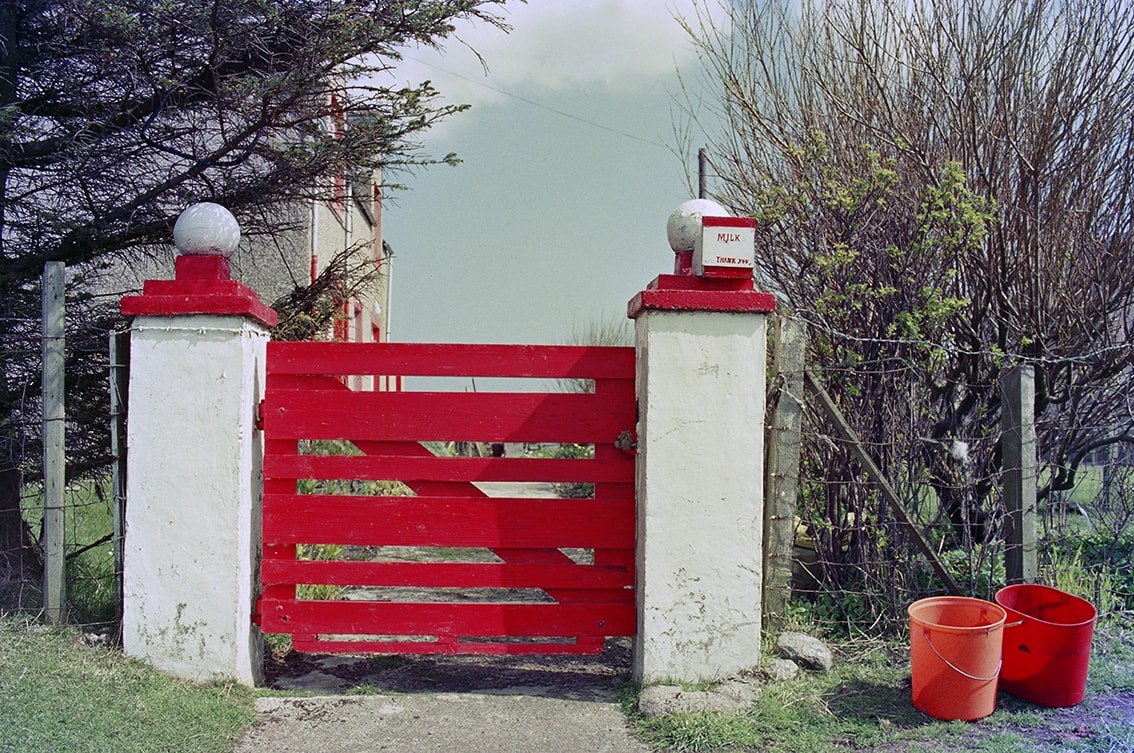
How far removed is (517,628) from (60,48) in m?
4.81

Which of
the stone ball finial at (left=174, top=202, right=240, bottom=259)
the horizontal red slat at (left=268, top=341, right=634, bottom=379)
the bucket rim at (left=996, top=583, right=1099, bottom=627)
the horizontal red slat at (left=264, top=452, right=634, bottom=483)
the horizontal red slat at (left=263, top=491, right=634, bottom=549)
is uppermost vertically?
the stone ball finial at (left=174, top=202, right=240, bottom=259)

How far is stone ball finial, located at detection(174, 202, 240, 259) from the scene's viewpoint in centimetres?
439

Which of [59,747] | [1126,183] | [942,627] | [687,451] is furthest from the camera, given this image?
[1126,183]

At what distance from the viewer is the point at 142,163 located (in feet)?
19.8

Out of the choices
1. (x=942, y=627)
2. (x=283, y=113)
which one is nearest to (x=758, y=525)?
(x=942, y=627)

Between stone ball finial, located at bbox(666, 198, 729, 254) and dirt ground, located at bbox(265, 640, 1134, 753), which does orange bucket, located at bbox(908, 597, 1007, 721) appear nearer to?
dirt ground, located at bbox(265, 640, 1134, 753)

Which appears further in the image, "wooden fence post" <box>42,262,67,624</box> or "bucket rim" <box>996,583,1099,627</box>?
"wooden fence post" <box>42,262,67,624</box>

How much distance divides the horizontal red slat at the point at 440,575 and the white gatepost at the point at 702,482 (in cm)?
37

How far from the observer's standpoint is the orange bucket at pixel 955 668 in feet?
12.3

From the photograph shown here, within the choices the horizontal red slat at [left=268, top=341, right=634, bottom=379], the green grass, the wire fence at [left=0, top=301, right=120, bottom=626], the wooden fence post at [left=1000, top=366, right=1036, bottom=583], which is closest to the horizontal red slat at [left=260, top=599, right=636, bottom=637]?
the green grass

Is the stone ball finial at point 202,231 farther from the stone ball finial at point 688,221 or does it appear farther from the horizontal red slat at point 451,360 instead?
the stone ball finial at point 688,221

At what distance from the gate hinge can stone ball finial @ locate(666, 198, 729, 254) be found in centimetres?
99

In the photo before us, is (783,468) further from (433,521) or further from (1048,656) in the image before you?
(433,521)

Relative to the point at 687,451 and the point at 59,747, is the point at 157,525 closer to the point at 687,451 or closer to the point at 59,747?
the point at 59,747
